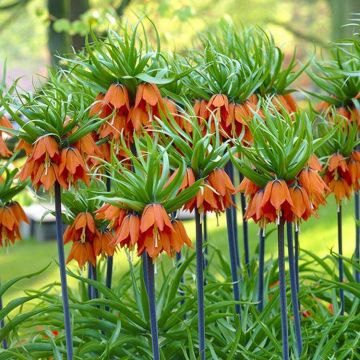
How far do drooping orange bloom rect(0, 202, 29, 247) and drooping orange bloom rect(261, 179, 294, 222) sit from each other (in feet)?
3.26

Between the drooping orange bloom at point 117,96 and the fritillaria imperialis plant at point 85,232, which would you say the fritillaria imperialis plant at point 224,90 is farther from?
the fritillaria imperialis plant at point 85,232

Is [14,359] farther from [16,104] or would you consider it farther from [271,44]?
[271,44]

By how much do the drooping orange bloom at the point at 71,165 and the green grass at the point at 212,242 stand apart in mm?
4807

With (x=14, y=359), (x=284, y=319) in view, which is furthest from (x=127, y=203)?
(x=14, y=359)

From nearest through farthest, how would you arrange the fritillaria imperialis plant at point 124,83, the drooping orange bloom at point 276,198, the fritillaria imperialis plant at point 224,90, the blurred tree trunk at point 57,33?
the drooping orange bloom at point 276,198
the fritillaria imperialis plant at point 124,83
the fritillaria imperialis plant at point 224,90
the blurred tree trunk at point 57,33

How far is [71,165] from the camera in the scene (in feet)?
8.75

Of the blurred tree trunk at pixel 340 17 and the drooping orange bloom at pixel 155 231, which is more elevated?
the blurred tree trunk at pixel 340 17

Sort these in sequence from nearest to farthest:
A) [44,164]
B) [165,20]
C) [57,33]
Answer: [44,164] < [165,20] < [57,33]

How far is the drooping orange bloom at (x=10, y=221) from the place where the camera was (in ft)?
10.0

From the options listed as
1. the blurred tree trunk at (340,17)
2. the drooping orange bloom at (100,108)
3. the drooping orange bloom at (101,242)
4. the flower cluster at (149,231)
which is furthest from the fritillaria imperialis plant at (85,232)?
the blurred tree trunk at (340,17)

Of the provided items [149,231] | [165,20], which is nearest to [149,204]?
[149,231]

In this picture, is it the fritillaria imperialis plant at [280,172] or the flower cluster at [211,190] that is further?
the flower cluster at [211,190]

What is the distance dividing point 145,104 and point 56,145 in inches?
13.1

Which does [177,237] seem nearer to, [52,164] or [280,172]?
[280,172]
